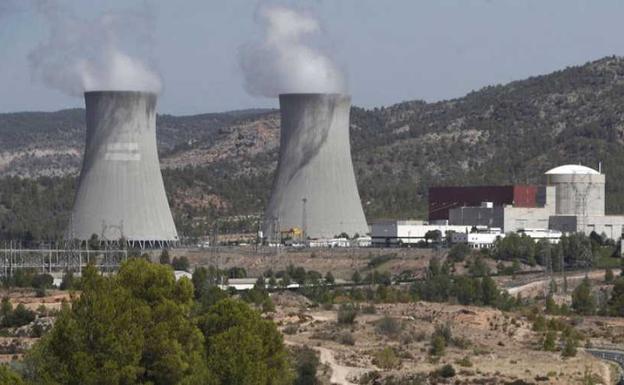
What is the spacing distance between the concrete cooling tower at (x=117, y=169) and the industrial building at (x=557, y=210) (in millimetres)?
25157

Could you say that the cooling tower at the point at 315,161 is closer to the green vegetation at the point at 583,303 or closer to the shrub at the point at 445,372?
the green vegetation at the point at 583,303

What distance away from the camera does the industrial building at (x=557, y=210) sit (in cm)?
9069

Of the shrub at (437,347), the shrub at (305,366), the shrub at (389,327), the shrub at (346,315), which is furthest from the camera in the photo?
the shrub at (346,315)

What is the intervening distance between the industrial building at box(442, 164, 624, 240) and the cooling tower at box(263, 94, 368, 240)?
16072 millimetres

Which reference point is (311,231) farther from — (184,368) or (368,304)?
(184,368)

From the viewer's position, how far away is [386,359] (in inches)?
1657

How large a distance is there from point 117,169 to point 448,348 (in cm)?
2513

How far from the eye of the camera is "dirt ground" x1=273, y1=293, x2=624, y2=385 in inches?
1612

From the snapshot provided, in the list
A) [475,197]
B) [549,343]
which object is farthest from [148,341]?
[475,197]

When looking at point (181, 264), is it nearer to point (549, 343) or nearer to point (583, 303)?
point (583, 303)

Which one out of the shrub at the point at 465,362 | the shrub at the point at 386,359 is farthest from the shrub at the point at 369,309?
the shrub at the point at 465,362

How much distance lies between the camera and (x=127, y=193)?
68812 mm

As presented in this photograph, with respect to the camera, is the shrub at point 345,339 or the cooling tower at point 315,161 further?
the cooling tower at point 315,161

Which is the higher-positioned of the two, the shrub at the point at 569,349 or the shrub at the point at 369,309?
the shrub at the point at 369,309
